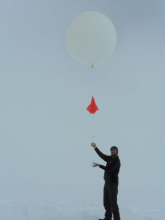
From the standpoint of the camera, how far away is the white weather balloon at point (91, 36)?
3.66 m

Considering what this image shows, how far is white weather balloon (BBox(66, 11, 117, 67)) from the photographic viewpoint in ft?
12.0

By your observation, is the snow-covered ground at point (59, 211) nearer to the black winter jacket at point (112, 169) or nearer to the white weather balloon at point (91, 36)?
the black winter jacket at point (112, 169)

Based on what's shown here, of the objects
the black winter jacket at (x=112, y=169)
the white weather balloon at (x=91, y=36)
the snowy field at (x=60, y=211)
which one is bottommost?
the snowy field at (x=60, y=211)

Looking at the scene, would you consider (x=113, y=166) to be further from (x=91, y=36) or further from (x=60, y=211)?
(x=91, y=36)

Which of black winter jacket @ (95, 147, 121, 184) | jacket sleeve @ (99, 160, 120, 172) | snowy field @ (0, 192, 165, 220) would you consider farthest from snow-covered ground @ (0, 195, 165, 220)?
jacket sleeve @ (99, 160, 120, 172)

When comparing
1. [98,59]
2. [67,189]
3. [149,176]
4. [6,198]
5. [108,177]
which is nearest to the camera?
[108,177]

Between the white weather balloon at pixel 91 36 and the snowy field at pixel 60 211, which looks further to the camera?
the snowy field at pixel 60 211

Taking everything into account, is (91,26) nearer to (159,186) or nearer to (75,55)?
(75,55)

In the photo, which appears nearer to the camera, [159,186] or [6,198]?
[6,198]

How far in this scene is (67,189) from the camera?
210 inches

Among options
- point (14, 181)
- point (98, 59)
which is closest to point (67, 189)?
point (14, 181)

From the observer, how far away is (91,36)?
3.66 meters

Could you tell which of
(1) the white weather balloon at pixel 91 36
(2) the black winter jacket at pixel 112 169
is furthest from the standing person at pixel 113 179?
(1) the white weather balloon at pixel 91 36

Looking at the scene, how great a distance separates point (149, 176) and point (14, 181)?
3082mm
